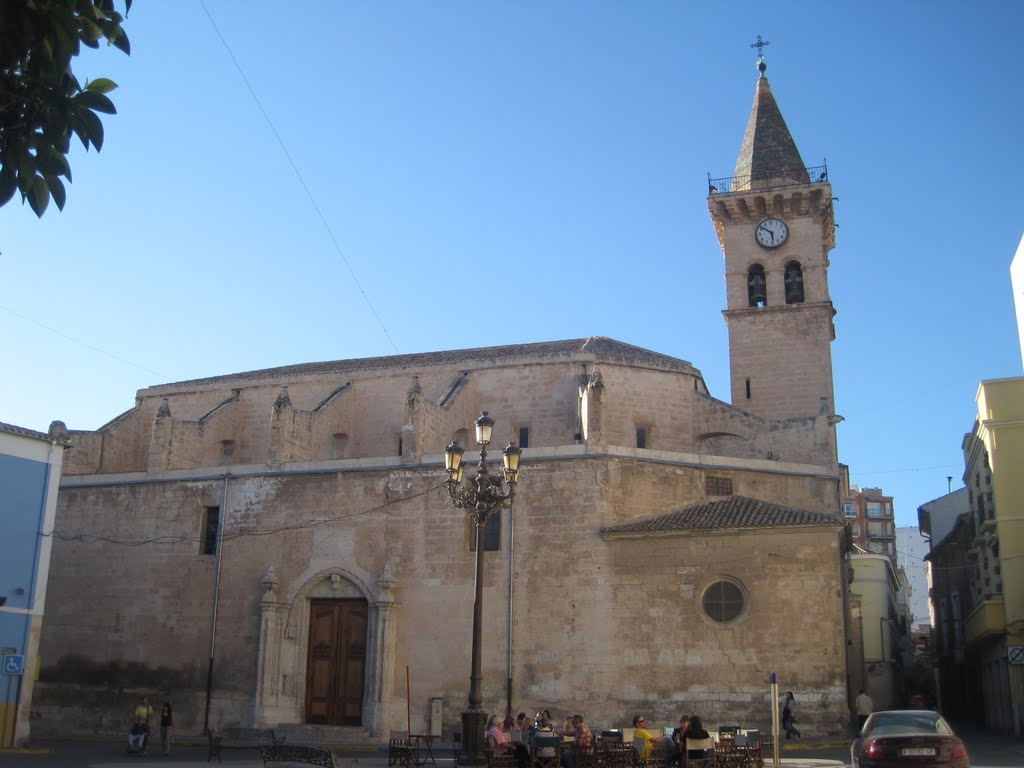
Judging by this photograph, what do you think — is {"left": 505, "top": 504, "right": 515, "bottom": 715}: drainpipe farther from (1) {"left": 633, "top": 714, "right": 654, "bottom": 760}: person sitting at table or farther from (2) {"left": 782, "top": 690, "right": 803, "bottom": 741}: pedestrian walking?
(1) {"left": 633, "top": 714, "right": 654, "bottom": 760}: person sitting at table

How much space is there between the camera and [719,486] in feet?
76.3

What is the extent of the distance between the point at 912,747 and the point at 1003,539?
534 inches

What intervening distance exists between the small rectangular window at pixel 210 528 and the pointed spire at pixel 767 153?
66.4 feet

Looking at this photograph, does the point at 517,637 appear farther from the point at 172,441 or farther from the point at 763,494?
the point at 172,441

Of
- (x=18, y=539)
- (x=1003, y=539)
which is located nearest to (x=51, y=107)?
(x=18, y=539)

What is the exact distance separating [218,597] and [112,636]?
120 inches

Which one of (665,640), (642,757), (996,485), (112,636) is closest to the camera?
(642,757)

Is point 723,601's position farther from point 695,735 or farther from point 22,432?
point 22,432

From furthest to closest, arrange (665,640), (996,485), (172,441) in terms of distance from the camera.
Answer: (172,441) < (996,485) < (665,640)

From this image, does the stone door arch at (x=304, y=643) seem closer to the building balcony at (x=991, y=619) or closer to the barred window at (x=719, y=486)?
the barred window at (x=719, y=486)

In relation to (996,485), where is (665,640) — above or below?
below

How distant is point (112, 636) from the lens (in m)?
24.7

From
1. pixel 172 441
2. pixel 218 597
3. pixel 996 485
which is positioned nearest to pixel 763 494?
pixel 996 485

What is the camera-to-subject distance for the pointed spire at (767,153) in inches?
1335
